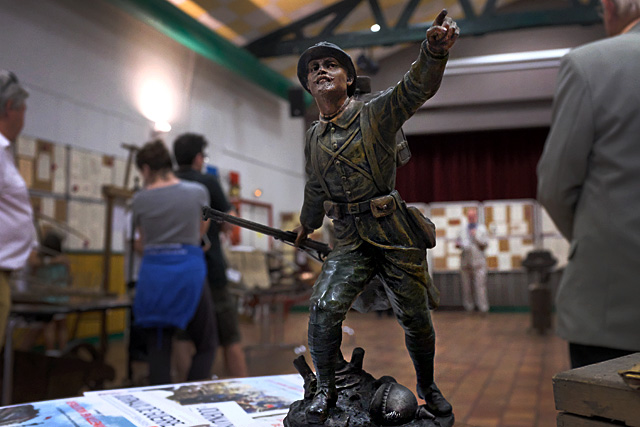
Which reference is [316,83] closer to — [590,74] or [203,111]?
[590,74]

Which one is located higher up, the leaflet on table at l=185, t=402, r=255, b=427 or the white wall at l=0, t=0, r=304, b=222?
the white wall at l=0, t=0, r=304, b=222

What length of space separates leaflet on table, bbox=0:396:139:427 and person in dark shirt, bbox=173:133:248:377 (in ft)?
4.66

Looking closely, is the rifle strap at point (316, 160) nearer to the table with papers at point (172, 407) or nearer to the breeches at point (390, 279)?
the breeches at point (390, 279)

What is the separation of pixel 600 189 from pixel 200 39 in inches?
256

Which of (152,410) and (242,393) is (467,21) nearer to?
Answer: (242,393)

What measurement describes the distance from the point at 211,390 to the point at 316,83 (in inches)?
29.2

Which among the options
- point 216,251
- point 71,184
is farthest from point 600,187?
point 71,184

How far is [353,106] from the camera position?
37.1 inches

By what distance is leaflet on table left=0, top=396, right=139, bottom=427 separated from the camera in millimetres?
1008

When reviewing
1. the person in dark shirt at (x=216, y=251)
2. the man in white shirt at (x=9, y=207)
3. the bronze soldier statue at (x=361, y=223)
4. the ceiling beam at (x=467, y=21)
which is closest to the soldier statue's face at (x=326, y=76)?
the bronze soldier statue at (x=361, y=223)

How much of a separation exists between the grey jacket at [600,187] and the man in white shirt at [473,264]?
27.1 feet

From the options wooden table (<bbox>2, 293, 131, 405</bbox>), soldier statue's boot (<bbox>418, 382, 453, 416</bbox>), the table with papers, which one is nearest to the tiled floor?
soldier statue's boot (<bbox>418, 382, 453, 416</bbox>)

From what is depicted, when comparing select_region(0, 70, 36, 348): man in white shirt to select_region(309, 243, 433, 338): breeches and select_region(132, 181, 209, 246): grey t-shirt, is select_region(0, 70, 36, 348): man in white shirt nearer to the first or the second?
select_region(132, 181, 209, 246): grey t-shirt

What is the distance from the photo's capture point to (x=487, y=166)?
12023 mm
